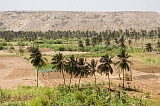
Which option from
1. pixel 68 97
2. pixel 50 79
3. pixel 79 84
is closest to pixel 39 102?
pixel 68 97

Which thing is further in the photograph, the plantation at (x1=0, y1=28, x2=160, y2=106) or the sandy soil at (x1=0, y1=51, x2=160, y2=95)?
the sandy soil at (x1=0, y1=51, x2=160, y2=95)

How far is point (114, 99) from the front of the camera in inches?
3455

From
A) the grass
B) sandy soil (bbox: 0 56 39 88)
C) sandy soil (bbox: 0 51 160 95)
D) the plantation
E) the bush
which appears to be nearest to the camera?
the bush

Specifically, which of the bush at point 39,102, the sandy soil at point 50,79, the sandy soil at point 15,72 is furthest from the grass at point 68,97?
the sandy soil at point 15,72

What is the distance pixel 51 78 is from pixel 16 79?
1390 centimetres

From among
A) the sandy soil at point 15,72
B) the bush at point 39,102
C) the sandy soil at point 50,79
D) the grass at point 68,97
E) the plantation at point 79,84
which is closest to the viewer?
the bush at point 39,102

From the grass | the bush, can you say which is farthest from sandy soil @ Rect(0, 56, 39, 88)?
the bush

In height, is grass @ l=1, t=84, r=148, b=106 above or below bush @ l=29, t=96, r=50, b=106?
below

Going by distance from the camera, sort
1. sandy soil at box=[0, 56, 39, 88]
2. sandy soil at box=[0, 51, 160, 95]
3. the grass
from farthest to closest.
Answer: sandy soil at box=[0, 56, 39, 88] < sandy soil at box=[0, 51, 160, 95] < the grass

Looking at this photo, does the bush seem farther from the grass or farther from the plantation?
the grass

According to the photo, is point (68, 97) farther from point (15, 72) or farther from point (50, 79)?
point (15, 72)

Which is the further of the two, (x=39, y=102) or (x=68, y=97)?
(x=68, y=97)

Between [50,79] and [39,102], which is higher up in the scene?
[50,79]

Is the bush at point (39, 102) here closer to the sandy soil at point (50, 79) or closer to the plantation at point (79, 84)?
the plantation at point (79, 84)
